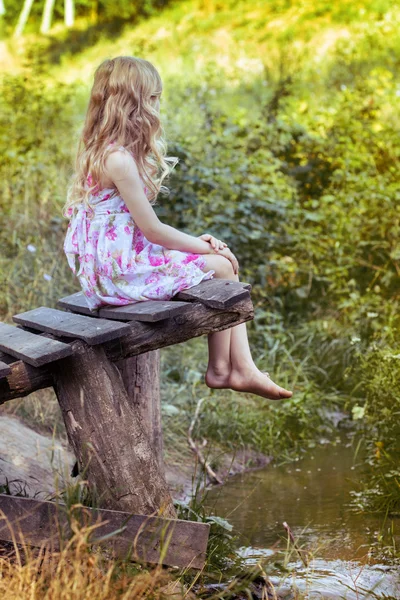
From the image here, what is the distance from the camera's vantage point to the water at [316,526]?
10.4ft

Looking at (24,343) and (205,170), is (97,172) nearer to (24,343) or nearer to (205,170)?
(24,343)

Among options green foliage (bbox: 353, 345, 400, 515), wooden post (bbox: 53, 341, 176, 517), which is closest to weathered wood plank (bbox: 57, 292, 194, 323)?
wooden post (bbox: 53, 341, 176, 517)

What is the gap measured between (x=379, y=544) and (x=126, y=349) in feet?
4.64

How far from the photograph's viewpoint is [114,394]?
2.96 m

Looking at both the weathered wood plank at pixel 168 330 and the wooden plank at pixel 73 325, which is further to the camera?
the weathered wood plank at pixel 168 330

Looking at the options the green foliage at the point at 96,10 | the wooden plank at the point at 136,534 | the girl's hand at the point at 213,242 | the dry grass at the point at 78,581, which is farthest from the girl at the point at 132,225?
the green foliage at the point at 96,10

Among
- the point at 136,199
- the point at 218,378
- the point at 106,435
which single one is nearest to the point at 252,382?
the point at 218,378

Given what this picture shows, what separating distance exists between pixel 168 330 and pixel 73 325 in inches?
13.4

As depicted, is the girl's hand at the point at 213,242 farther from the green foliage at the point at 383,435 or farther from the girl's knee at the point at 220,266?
the green foliage at the point at 383,435

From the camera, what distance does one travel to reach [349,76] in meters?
10.6

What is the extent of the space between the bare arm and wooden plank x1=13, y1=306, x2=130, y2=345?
0.42 metres

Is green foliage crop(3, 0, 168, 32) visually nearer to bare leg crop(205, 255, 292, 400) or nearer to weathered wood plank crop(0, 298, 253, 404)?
bare leg crop(205, 255, 292, 400)

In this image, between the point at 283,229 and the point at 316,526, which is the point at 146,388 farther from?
the point at 283,229

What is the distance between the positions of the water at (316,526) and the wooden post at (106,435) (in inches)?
19.3
